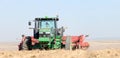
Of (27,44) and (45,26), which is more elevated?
(45,26)

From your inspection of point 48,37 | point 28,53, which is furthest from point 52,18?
point 28,53

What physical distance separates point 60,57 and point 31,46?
7796 millimetres

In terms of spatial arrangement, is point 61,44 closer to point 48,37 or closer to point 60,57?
point 48,37

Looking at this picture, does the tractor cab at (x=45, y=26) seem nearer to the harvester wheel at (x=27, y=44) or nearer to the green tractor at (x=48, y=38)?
the green tractor at (x=48, y=38)

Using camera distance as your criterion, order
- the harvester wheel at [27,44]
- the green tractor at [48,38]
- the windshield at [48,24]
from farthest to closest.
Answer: the windshield at [48,24], the harvester wheel at [27,44], the green tractor at [48,38]

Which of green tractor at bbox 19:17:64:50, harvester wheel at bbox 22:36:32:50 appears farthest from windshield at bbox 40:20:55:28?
harvester wheel at bbox 22:36:32:50

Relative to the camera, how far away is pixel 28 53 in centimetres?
2602

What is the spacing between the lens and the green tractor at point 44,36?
30.8m

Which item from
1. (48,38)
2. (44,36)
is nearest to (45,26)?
(44,36)

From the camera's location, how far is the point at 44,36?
102 feet

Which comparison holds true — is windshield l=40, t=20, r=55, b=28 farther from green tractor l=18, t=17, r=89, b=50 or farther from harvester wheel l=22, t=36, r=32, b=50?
harvester wheel l=22, t=36, r=32, b=50

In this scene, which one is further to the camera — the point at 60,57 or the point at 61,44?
the point at 61,44

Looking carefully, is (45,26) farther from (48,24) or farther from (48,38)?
(48,38)

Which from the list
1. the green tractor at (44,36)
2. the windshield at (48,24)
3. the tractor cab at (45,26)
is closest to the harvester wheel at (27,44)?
the green tractor at (44,36)
